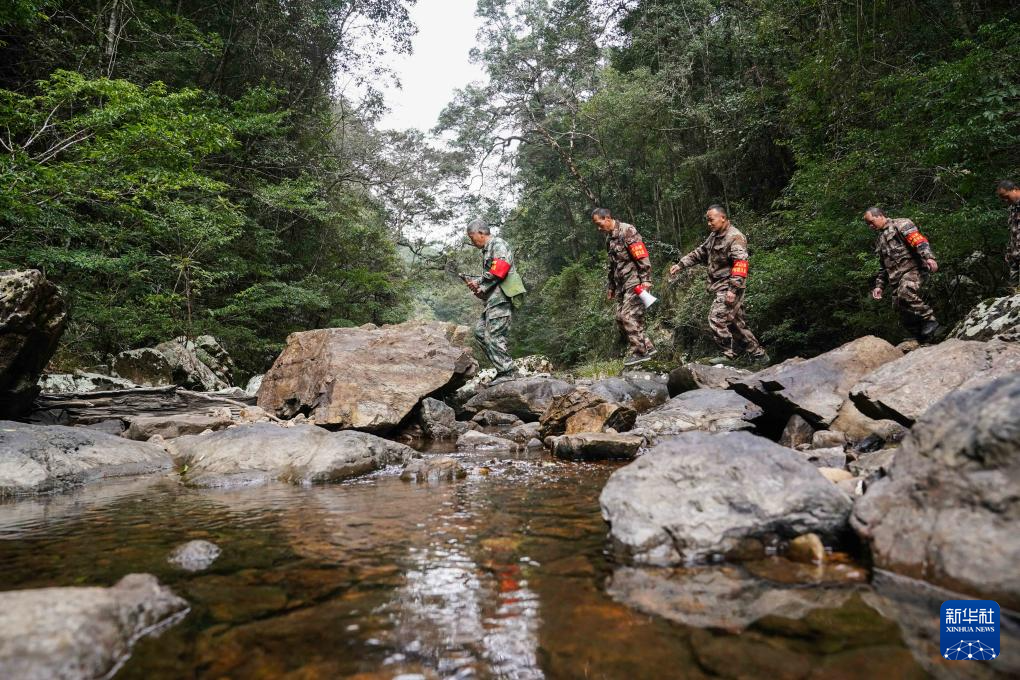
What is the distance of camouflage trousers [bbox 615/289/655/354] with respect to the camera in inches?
373

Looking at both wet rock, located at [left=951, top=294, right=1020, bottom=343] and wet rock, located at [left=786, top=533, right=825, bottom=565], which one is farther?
wet rock, located at [left=951, top=294, right=1020, bottom=343]

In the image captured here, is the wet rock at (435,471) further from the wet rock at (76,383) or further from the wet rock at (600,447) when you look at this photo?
the wet rock at (76,383)

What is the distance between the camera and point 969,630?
147 cm

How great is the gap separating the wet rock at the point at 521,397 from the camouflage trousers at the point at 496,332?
1.58ft

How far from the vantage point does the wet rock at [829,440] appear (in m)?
4.37

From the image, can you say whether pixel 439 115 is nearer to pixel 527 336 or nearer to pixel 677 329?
pixel 527 336

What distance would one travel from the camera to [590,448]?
4.91m

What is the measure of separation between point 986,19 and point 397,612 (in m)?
12.9

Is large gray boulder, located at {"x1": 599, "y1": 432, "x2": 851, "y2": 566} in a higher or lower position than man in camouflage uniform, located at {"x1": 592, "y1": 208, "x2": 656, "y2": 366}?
lower

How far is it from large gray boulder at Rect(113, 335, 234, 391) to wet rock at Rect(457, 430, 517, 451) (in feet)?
22.0

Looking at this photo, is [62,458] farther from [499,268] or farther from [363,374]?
[499,268]

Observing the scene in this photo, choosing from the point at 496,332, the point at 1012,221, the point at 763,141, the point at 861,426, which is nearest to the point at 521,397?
the point at 496,332

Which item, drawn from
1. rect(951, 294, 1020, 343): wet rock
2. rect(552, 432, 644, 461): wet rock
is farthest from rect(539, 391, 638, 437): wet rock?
rect(951, 294, 1020, 343): wet rock

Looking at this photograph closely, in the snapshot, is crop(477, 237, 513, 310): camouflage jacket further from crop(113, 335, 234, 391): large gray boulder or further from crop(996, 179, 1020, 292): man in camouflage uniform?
crop(996, 179, 1020, 292): man in camouflage uniform
